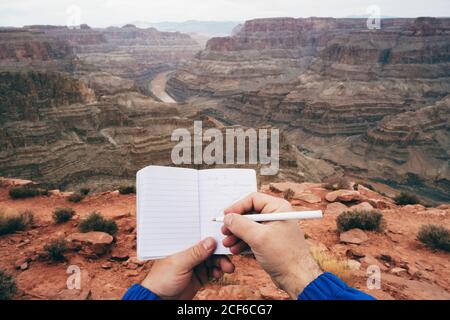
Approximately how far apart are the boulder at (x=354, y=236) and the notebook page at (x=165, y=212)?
4626 millimetres

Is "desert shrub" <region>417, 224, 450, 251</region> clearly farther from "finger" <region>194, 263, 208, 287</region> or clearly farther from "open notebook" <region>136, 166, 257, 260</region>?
"finger" <region>194, 263, 208, 287</region>

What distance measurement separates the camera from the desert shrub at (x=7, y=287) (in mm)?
4649

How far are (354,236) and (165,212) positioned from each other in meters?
5.12

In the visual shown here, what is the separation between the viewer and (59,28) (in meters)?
140

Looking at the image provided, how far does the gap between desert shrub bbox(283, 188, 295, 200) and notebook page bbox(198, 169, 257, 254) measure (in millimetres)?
7507

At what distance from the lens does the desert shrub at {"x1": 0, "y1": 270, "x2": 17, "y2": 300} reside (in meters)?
4.65

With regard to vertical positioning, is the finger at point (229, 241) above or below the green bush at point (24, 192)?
above

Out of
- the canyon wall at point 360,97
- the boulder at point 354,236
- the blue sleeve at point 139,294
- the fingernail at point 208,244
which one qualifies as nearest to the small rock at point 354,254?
the boulder at point 354,236

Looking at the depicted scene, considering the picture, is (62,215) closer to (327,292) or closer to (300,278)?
(300,278)

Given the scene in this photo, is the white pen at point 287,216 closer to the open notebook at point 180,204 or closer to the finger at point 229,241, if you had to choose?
the finger at point 229,241
